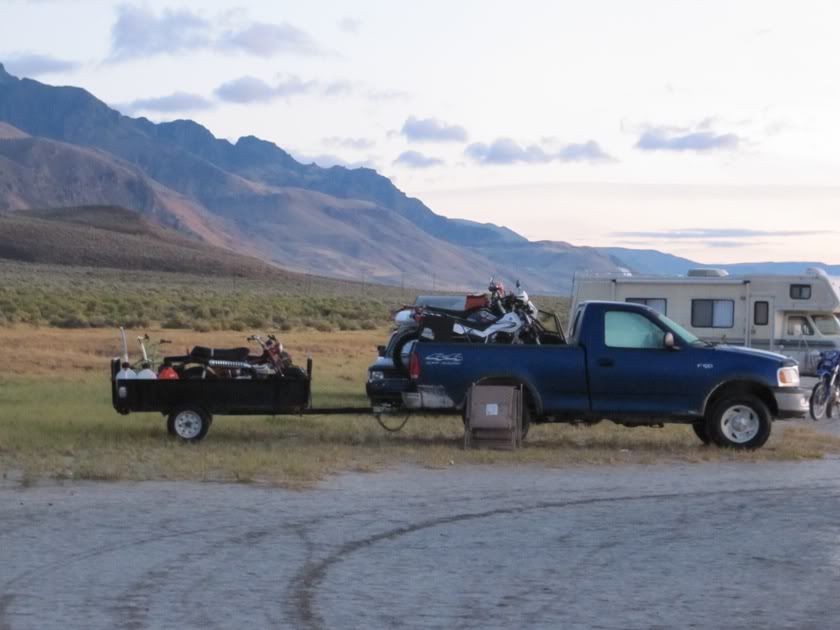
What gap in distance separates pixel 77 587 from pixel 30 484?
15.3 feet

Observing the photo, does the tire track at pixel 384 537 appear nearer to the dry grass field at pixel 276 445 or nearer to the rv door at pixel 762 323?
the dry grass field at pixel 276 445

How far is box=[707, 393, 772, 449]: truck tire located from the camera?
16.1 m

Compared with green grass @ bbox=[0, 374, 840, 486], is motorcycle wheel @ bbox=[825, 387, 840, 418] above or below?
above

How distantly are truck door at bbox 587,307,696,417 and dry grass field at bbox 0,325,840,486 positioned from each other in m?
0.55

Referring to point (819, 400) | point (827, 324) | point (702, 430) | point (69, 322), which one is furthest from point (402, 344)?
point (69, 322)

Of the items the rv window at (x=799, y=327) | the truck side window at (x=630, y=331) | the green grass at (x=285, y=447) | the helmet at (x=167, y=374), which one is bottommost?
the green grass at (x=285, y=447)

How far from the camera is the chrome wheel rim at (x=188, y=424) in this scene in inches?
639

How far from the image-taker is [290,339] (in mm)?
40406

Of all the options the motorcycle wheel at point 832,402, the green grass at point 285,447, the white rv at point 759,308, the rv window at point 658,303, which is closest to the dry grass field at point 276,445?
the green grass at point 285,447

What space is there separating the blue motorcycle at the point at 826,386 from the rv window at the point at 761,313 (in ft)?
17.8

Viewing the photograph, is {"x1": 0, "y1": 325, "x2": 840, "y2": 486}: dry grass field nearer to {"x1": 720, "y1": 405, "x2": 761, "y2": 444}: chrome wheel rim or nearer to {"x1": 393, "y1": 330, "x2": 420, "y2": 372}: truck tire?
{"x1": 720, "y1": 405, "x2": 761, "y2": 444}: chrome wheel rim

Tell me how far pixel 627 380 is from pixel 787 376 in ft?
6.36

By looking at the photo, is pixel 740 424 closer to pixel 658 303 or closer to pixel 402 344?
pixel 402 344

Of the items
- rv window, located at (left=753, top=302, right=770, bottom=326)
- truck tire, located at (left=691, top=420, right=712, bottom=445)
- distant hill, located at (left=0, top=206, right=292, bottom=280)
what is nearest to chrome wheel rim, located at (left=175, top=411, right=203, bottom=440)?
truck tire, located at (left=691, top=420, right=712, bottom=445)
